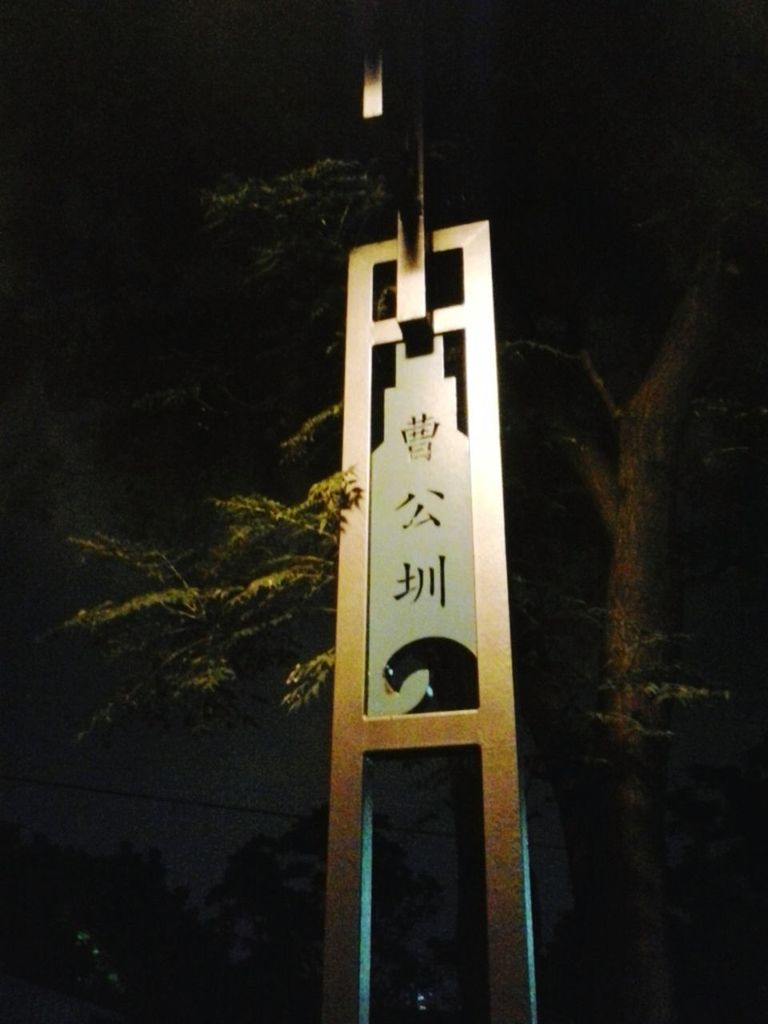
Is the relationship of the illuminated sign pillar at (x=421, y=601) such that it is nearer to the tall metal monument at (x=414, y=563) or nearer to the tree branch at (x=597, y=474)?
the tall metal monument at (x=414, y=563)

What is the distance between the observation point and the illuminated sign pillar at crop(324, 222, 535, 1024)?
116 inches

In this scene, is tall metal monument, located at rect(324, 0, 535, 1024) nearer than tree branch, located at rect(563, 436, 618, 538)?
Yes

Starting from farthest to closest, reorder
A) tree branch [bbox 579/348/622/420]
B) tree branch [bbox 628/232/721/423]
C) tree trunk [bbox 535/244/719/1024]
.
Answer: tree branch [bbox 579/348/622/420] < tree branch [bbox 628/232/721/423] < tree trunk [bbox 535/244/719/1024]

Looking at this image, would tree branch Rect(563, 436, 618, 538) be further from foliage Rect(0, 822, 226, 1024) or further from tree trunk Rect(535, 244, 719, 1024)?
foliage Rect(0, 822, 226, 1024)

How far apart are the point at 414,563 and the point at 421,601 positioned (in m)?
0.17

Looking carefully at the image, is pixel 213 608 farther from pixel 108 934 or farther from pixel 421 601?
pixel 108 934

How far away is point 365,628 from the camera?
136 inches

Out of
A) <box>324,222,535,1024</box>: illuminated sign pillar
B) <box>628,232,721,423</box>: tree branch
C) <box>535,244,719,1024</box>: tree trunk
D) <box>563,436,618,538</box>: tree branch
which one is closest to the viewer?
<box>324,222,535,1024</box>: illuminated sign pillar

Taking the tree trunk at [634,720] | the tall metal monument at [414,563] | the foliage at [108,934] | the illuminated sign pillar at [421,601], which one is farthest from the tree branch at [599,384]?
the foliage at [108,934]

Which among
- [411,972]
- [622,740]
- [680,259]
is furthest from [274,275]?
[411,972]

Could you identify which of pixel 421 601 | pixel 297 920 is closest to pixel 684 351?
pixel 421 601

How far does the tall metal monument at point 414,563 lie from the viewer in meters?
2.97

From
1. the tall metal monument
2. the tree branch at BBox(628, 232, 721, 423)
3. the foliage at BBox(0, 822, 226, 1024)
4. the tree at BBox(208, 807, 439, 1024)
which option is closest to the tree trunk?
the tree branch at BBox(628, 232, 721, 423)

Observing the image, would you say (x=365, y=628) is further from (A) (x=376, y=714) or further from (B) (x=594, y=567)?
(B) (x=594, y=567)
